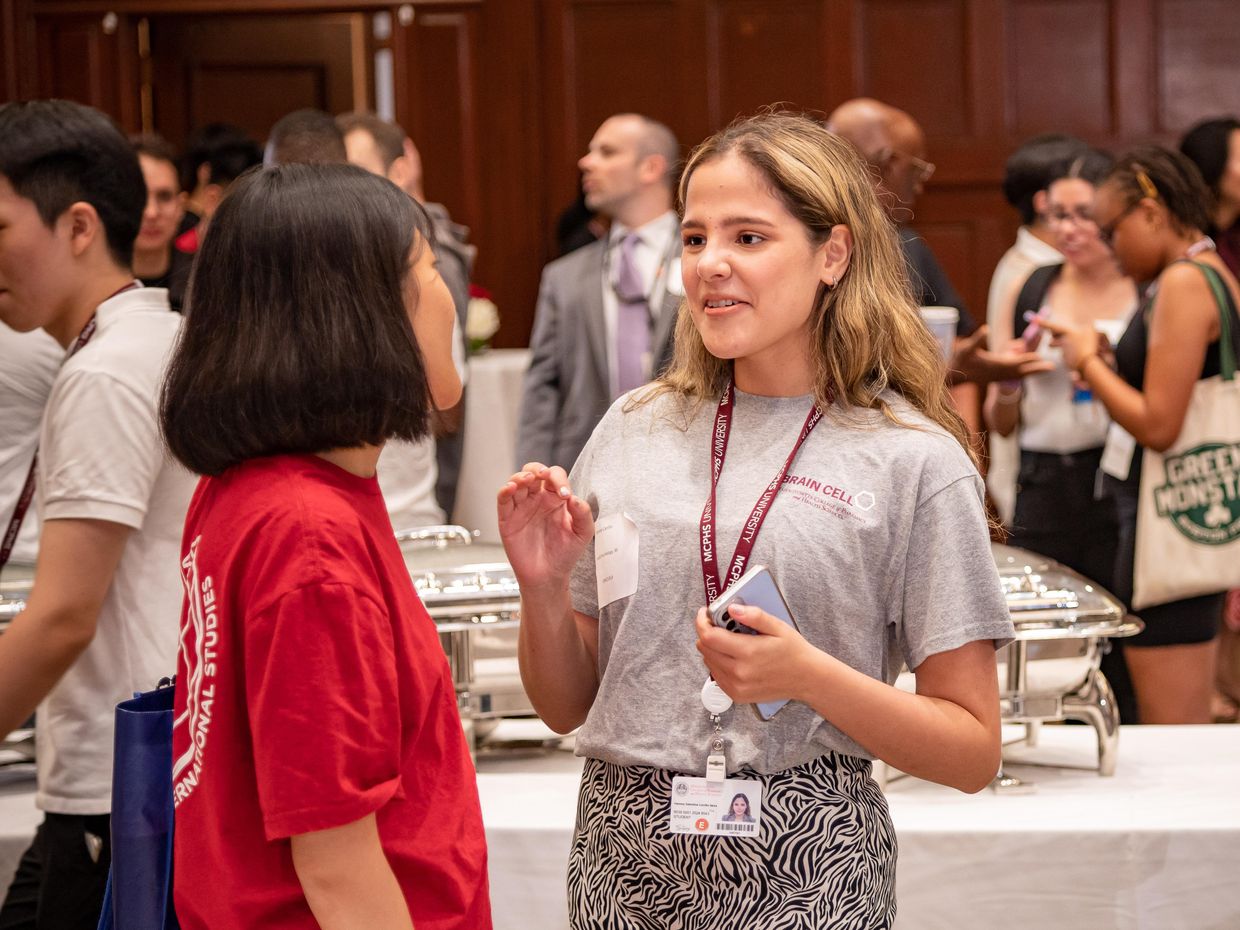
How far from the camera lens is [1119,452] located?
3.08 meters

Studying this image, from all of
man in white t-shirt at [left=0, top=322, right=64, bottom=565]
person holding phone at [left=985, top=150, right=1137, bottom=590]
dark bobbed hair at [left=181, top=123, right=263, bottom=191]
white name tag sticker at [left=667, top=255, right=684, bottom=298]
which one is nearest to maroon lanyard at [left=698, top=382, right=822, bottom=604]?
man in white t-shirt at [left=0, top=322, right=64, bottom=565]

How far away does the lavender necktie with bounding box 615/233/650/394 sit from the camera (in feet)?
12.4

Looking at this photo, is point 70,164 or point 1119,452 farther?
point 1119,452

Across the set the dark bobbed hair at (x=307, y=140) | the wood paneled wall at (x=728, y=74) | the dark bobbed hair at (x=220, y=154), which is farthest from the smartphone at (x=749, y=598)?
the wood paneled wall at (x=728, y=74)

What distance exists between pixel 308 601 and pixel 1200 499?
233 cm

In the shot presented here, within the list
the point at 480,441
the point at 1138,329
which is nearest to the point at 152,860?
the point at 1138,329

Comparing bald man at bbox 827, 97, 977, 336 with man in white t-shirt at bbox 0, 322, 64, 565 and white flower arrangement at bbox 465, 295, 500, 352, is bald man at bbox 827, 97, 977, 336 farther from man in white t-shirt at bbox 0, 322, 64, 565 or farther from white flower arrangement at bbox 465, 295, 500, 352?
man in white t-shirt at bbox 0, 322, 64, 565

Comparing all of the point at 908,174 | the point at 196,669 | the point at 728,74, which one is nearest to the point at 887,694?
the point at 196,669

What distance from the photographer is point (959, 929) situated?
2.12 metres

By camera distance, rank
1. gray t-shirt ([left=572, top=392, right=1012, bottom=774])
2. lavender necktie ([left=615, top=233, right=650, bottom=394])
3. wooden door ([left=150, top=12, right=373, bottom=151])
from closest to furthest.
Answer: gray t-shirt ([left=572, top=392, right=1012, bottom=774])
lavender necktie ([left=615, top=233, right=650, bottom=394])
wooden door ([left=150, top=12, right=373, bottom=151])

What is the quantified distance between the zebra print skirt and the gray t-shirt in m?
0.03

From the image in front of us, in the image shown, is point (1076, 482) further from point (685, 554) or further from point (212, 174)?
point (212, 174)

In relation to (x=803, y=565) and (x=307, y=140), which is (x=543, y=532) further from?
(x=307, y=140)

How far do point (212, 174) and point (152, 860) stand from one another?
4124 mm
